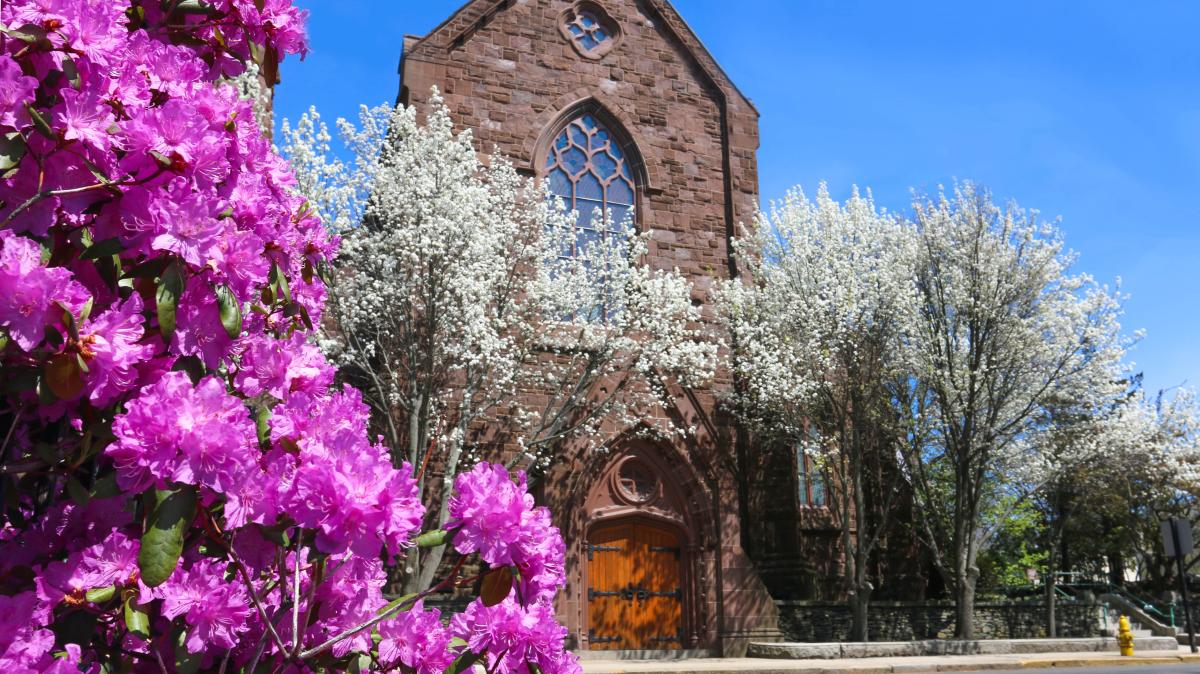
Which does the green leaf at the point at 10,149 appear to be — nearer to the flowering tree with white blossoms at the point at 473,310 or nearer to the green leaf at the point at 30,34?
the green leaf at the point at 30,34

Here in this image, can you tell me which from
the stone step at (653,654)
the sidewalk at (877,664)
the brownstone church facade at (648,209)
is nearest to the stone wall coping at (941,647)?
the sidewalk at (877,664)

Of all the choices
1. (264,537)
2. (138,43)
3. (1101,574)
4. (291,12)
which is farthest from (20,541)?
(1101,574)

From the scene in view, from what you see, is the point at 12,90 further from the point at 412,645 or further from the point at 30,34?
the point at 412,645

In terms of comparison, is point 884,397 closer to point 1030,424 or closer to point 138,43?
point 1030,424

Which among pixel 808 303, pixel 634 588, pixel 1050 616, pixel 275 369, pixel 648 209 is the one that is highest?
pixel 648 209

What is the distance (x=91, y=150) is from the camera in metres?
2.30

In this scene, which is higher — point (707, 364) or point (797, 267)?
point (797, 267)

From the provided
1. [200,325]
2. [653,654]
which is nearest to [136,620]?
[200,325]

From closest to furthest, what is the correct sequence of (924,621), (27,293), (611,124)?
(27,293)
(611,124)
(924,621)

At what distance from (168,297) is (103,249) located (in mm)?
212

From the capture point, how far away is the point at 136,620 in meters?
2.11

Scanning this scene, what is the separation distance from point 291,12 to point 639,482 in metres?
16.7

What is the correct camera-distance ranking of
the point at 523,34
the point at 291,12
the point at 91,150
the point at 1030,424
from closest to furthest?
the point at 91,150, the point at 291,12, the point at 523,34, the point at 1030,424

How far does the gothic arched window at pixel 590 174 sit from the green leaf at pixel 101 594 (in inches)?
713
